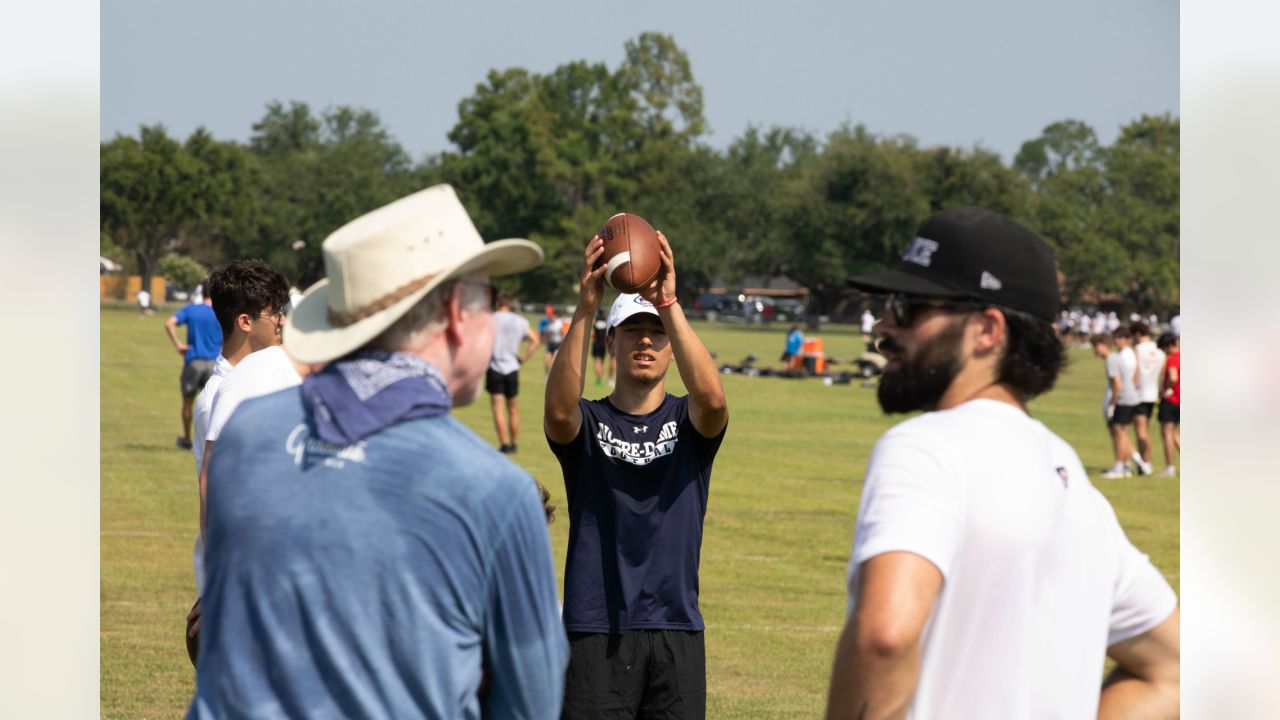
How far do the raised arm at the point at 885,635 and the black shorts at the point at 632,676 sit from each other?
7.60 ft

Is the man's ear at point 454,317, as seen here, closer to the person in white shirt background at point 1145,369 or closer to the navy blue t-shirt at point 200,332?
the navy blue t-shirt at point 200,332

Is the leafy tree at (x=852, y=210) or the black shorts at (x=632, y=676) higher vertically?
the leafy tree at (x=852, y=210)

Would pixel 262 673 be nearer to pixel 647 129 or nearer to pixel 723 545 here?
pixel 723 545

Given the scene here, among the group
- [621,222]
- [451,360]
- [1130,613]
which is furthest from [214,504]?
[621,222]

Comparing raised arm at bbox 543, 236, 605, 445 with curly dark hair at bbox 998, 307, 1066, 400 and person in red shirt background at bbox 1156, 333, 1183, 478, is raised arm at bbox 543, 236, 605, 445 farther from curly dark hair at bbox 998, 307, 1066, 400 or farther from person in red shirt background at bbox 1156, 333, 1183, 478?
person in red shirt background at bbox 1156, 333, 1183, 478

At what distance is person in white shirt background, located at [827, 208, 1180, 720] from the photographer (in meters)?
2.72

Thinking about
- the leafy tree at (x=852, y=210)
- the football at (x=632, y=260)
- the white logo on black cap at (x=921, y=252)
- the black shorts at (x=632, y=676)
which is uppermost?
the leafy tree at (x=852, y=210)

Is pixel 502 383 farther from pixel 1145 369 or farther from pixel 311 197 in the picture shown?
pixel 311 197

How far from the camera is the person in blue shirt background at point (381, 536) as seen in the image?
2750 millimetres

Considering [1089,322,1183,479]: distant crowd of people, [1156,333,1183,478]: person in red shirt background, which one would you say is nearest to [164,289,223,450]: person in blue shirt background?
[1089,322,1183,479]: distant crowd of people

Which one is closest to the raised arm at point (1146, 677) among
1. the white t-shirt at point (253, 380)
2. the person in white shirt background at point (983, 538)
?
the person in white shirt background at point (983, 538)

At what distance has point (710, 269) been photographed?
4377 inches
